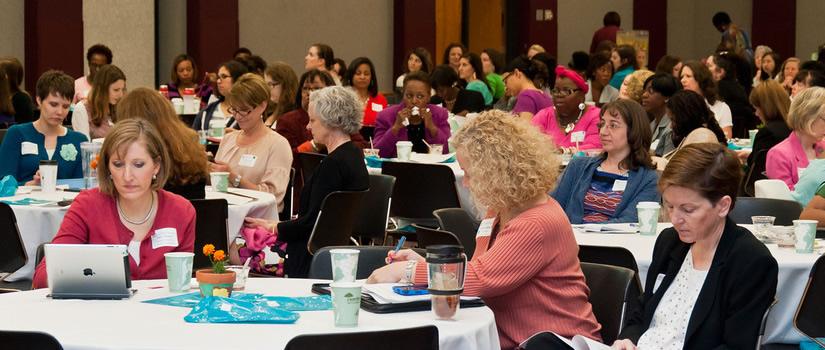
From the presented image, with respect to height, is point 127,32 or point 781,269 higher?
point 127,32

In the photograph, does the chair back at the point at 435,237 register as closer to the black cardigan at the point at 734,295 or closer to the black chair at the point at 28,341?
the black cardigan at the point at 734,295

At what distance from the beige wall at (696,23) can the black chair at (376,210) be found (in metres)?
15.5

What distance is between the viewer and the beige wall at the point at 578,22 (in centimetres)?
1981

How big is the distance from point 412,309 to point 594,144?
4.94m

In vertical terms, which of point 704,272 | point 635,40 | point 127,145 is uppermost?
point 635,40

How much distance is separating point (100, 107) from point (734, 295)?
6.40 m

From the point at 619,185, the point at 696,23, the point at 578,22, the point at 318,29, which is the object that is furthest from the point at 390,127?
the point at 696,23

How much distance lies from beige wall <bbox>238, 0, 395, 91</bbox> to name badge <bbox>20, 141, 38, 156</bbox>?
819 centimetres

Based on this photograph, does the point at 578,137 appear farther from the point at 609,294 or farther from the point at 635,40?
the point at 635,40

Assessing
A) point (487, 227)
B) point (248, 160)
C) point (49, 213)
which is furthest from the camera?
point (248, 160)

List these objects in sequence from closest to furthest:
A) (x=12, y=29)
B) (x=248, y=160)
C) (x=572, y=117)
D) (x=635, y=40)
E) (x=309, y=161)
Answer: (x=248, y=160) → (x=309, y=161) → (x=572, y=117) → (x=12, y=29) → (x=635, y=40)

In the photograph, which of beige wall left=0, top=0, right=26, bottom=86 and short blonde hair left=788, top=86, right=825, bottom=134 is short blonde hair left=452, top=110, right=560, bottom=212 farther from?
beige wall left=0, top=0, right=26, bottom=86

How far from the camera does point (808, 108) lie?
22.1ft

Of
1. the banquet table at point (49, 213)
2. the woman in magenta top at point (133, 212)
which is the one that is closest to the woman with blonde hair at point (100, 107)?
the banquet table at point (49, 213)
